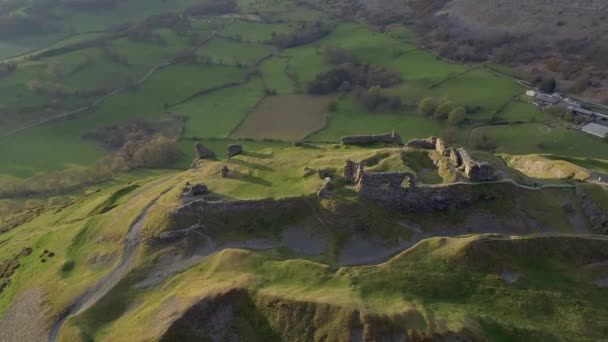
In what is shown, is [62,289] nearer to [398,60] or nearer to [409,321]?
[409,321]

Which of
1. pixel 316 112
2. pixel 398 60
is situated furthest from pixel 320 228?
pixel 398 60

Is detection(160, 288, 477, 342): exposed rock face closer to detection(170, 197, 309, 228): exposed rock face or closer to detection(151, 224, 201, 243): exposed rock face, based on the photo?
detection(151, 224, 201, 243): exposed rock face

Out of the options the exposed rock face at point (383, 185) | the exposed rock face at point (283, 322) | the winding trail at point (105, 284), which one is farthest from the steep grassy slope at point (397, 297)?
the exposed rock face at point (383, 185)

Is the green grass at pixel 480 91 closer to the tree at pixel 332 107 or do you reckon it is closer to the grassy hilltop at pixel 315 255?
the grassy hilltop at pixel 315 255

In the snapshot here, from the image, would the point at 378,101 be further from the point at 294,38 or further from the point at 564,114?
the point at 294,38

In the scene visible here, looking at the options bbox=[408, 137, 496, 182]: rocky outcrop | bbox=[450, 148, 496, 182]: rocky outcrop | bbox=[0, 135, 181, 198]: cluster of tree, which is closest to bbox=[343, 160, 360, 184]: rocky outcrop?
bbox=[408, 137, 496, 182]: rocky outcrop

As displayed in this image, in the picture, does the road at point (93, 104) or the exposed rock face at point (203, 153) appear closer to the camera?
the exposed rock face at point (203, 153)
